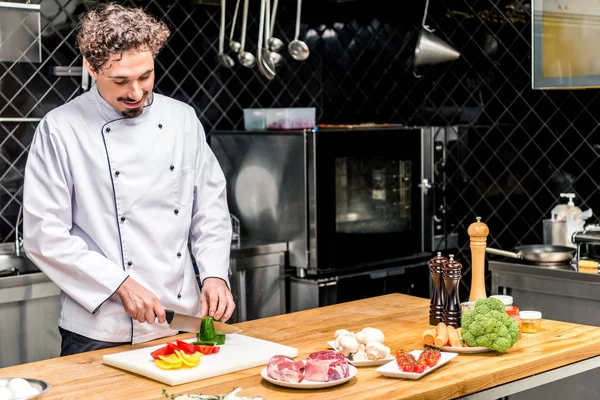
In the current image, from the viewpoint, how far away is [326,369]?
76.3 inches

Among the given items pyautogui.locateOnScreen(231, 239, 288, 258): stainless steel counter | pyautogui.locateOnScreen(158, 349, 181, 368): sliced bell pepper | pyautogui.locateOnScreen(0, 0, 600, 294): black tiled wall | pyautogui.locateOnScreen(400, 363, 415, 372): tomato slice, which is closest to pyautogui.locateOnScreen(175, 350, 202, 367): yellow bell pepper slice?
pyautogui.locateOnScreen(158, 349, 181, 368): sliced bell pepper

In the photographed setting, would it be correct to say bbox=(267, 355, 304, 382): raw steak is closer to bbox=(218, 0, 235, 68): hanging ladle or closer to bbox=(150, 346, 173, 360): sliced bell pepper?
bbox=(150, 346, 173, 360): sliced bell pepper

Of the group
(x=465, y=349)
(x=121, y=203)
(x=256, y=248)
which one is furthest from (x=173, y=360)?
(x=256, y=248)

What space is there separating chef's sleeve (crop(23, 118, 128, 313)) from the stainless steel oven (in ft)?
5.65

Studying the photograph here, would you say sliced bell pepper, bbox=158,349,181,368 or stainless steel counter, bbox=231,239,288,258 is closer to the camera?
sliced bell pepper, bbox=158,349,181,368

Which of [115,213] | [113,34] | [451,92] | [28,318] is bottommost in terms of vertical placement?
[28,318]

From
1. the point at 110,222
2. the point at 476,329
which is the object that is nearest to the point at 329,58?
the point at 110,222

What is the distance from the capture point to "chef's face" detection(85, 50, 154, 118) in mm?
2389

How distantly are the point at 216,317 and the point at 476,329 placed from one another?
0.70 metres

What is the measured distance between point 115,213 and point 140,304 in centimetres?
34

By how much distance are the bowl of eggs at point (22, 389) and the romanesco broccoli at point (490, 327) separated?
1020mm

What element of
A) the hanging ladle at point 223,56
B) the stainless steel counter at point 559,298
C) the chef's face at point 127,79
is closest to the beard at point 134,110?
the chef's face at point 127,79

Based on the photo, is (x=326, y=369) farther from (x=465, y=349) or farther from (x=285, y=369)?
(x=465, y=349)

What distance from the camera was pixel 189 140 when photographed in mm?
2701
